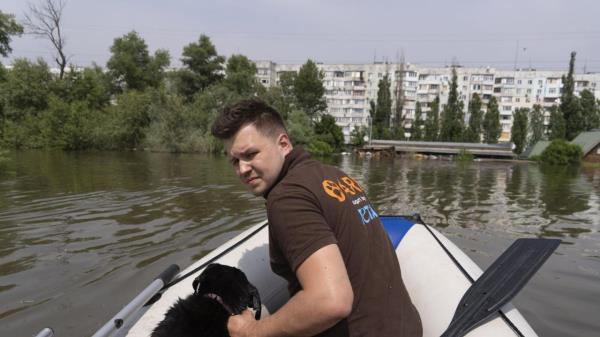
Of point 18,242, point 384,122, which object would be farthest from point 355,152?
point 18,242

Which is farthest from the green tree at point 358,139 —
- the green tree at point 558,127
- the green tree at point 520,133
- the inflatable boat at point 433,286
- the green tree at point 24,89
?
the inflatable boat at point 433,286

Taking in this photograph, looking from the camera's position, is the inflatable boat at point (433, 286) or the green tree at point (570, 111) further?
the green tree at point (570, 111)

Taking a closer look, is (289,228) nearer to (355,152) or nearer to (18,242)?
(18,242)

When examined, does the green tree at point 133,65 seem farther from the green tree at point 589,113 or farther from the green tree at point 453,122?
the green tree at point 589,113

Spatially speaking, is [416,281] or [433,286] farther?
[416,281]

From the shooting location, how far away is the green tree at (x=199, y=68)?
4088cm

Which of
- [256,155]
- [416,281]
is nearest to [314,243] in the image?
[256,155]

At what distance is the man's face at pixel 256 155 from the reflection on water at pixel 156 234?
2.64 metres

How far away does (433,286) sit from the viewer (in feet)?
8.38

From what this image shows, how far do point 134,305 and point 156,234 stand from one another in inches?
167

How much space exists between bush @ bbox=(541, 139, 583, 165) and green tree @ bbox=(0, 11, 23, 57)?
39297 mm

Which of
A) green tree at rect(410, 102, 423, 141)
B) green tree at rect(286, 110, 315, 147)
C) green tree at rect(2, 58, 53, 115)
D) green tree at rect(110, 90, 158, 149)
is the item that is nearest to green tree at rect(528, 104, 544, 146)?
green tree at rect(410, 102, 423, 141)

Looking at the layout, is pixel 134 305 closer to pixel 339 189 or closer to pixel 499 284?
pixel 339 189

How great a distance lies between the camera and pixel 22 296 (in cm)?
382
